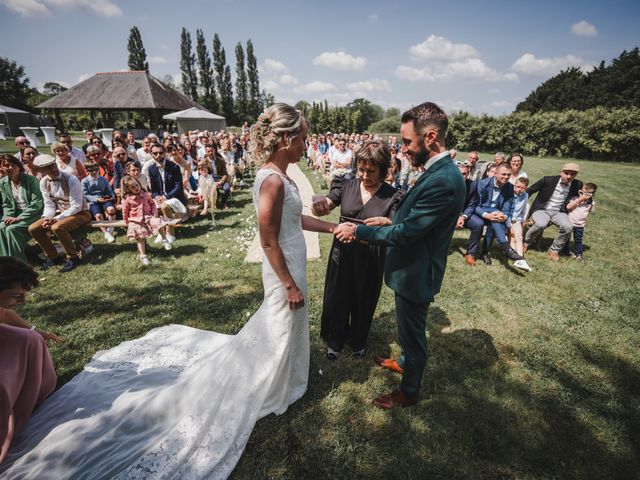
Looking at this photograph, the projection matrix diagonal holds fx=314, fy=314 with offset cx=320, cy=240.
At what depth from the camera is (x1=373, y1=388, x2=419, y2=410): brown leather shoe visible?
2922mm

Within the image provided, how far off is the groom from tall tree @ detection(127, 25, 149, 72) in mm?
68419

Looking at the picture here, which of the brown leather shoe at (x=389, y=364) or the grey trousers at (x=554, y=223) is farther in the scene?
the grey trousers at (x=554, y=223)

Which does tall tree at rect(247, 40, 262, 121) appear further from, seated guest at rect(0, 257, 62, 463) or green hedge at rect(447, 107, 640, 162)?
seated guest at rect(0, 257, 62, 463)

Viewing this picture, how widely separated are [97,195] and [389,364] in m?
7.80

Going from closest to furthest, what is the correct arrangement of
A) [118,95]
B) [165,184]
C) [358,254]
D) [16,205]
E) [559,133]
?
1. [358,254]
2. [16,205]
3. [165,184]
4. [559,133]
5. [118,95]

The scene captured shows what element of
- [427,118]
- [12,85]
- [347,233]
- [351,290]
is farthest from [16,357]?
[12,85]

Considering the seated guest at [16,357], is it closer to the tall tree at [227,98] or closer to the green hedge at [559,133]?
the green hedge at [559,133]

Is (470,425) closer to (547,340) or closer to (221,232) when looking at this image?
(547,340)

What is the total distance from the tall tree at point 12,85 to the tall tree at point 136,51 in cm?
1531

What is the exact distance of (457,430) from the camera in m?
2.76

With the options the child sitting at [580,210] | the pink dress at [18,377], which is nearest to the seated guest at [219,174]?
the pink dress at [18,377]

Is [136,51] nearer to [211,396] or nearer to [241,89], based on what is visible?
[241,89]

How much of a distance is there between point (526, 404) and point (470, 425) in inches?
Result: 28.2

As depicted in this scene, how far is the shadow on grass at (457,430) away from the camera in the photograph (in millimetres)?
2443
